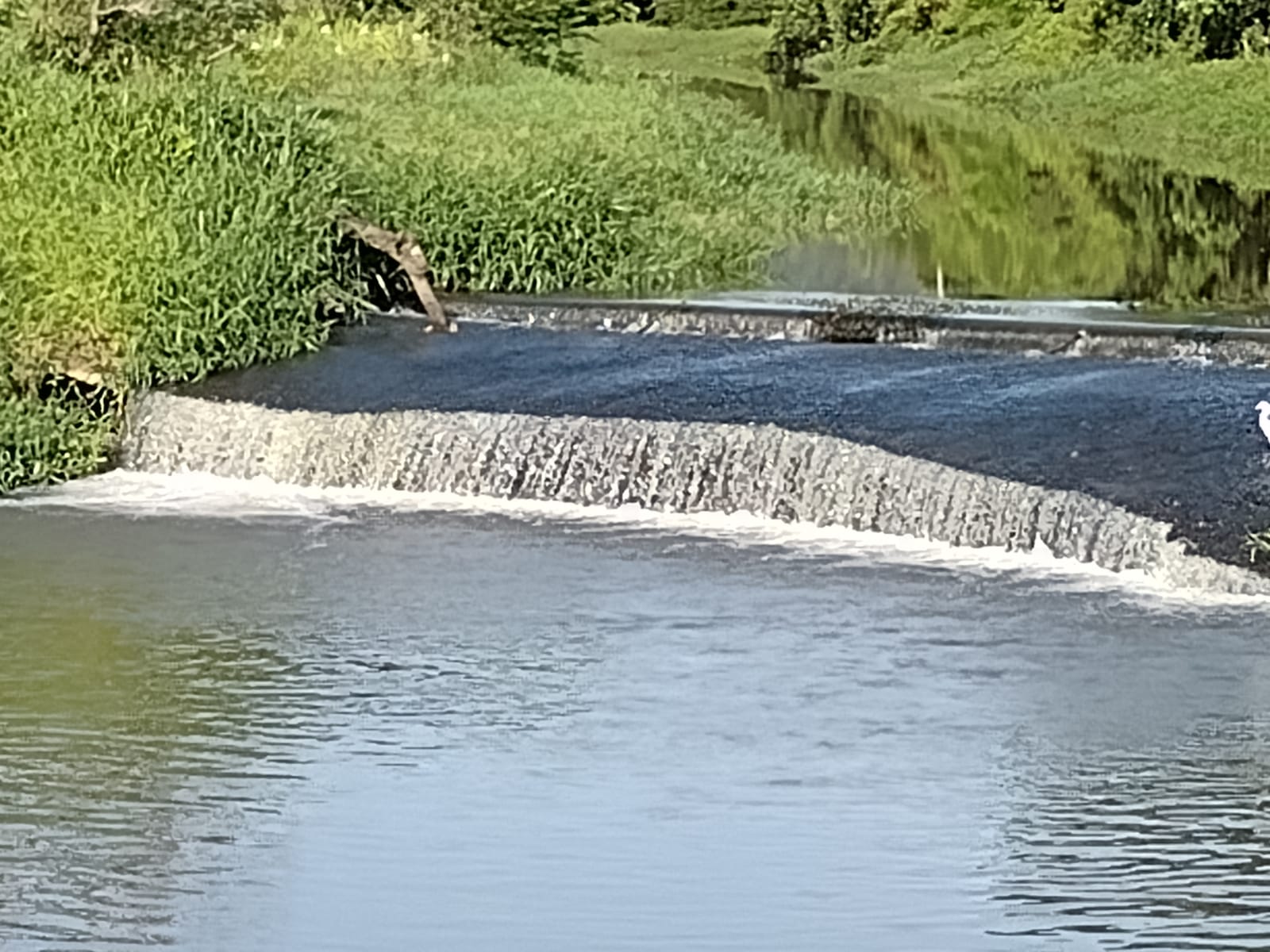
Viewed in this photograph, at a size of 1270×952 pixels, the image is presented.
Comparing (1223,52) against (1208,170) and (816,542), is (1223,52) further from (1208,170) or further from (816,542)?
(816,542)

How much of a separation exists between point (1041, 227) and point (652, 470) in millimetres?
10506

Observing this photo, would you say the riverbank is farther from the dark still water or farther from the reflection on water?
the dark still water

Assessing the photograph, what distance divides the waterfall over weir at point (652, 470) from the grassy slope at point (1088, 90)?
47.1 ft

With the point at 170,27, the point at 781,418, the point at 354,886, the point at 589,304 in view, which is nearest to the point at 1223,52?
the point at 170,27

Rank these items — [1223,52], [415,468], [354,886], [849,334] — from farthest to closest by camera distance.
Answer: [1223,52] < [849,334] < [415,468] < [354,886]

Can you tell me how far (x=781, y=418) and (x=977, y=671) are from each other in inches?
145

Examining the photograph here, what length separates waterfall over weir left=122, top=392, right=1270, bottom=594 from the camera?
1128cm

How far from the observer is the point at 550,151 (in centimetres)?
2045

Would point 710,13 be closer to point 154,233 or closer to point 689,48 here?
point 689,48

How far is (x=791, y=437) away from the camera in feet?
A: 40.5

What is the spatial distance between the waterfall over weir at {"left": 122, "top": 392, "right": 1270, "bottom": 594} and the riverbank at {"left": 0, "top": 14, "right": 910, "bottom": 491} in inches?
20.2

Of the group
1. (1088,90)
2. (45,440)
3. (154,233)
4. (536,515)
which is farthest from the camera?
(1088,90)

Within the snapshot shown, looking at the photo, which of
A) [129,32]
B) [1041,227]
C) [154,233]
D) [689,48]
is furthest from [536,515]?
[689,48]

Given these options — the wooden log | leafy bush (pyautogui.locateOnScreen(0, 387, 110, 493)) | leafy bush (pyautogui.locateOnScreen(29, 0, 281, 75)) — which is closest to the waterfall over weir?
leafy bush (pyautogui.locateOnScreen(0, 387, 110, 493))
